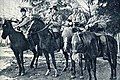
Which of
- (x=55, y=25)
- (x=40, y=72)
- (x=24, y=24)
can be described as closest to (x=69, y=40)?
(x=55, y=25)

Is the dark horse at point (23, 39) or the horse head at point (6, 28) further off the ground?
the horse head at point (6, 28)

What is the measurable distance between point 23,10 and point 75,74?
123 inches

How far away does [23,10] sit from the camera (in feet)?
38.0

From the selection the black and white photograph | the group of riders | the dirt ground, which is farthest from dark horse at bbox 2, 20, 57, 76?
the dirt ground

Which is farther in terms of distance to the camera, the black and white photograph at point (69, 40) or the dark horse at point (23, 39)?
the dark horse at point (23, 39)

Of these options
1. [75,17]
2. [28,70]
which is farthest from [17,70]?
[75,17]

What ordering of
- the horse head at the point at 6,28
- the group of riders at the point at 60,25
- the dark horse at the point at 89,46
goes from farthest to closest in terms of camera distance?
the horse head at the point at 6,28 → the group of riders at the point at 60,25 → the dark horse at the point at 89,46

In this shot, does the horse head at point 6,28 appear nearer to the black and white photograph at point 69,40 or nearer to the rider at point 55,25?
the black and white photograph at point 69,40

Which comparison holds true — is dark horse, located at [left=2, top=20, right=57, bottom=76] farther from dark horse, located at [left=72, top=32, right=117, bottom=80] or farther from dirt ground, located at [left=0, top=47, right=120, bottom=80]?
dark horse, located at [left=72, top=32, right=117, bottom=80]

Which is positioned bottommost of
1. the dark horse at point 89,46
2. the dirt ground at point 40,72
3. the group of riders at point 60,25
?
the dirt ground at point 40,72

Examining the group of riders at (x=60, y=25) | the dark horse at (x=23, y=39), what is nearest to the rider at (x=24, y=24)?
the group of riders at (x=60, y=25)

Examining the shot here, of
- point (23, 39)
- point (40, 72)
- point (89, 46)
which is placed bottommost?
point (40, 72)

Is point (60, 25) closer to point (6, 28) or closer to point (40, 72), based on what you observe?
point (40, 72)

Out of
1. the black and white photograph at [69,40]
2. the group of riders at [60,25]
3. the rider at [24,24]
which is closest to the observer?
the black and white photograph at [69,40]
